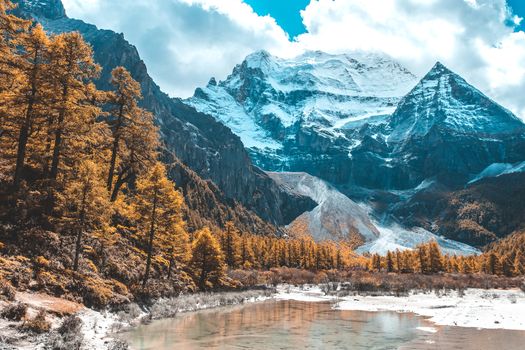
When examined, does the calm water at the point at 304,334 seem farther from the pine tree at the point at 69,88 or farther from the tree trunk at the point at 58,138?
the pine tree at the point at 69,88

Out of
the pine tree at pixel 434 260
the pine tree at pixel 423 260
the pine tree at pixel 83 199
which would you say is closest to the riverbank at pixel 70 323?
the pine tree at pixel 83 199

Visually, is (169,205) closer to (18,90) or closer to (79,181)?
(79,181)

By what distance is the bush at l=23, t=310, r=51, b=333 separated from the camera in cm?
2053

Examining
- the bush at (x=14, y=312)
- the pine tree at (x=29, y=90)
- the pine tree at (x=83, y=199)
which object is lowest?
the bush at (x=14, y=312)

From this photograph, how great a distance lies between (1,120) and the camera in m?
30.3

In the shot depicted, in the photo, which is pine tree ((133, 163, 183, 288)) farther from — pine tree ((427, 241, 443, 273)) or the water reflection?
pine tree ((427, 241, 443, 273))

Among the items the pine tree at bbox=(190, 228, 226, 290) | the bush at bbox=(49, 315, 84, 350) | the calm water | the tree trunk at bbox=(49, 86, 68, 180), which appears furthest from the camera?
the pine tree at bbox=(190, 228, 226, 290)

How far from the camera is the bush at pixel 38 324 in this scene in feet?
67.4

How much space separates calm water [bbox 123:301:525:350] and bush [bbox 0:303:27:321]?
19.3ft

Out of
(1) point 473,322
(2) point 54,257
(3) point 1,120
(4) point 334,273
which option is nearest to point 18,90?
(3) point 1,120

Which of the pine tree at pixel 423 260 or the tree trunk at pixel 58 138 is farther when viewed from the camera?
the pine tree at pixel 423 260

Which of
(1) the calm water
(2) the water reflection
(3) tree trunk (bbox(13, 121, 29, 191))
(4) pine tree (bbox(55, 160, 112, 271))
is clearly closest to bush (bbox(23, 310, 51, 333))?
(1) the calm water

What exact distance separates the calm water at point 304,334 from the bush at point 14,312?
19.3 feet

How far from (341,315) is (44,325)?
30273mm
